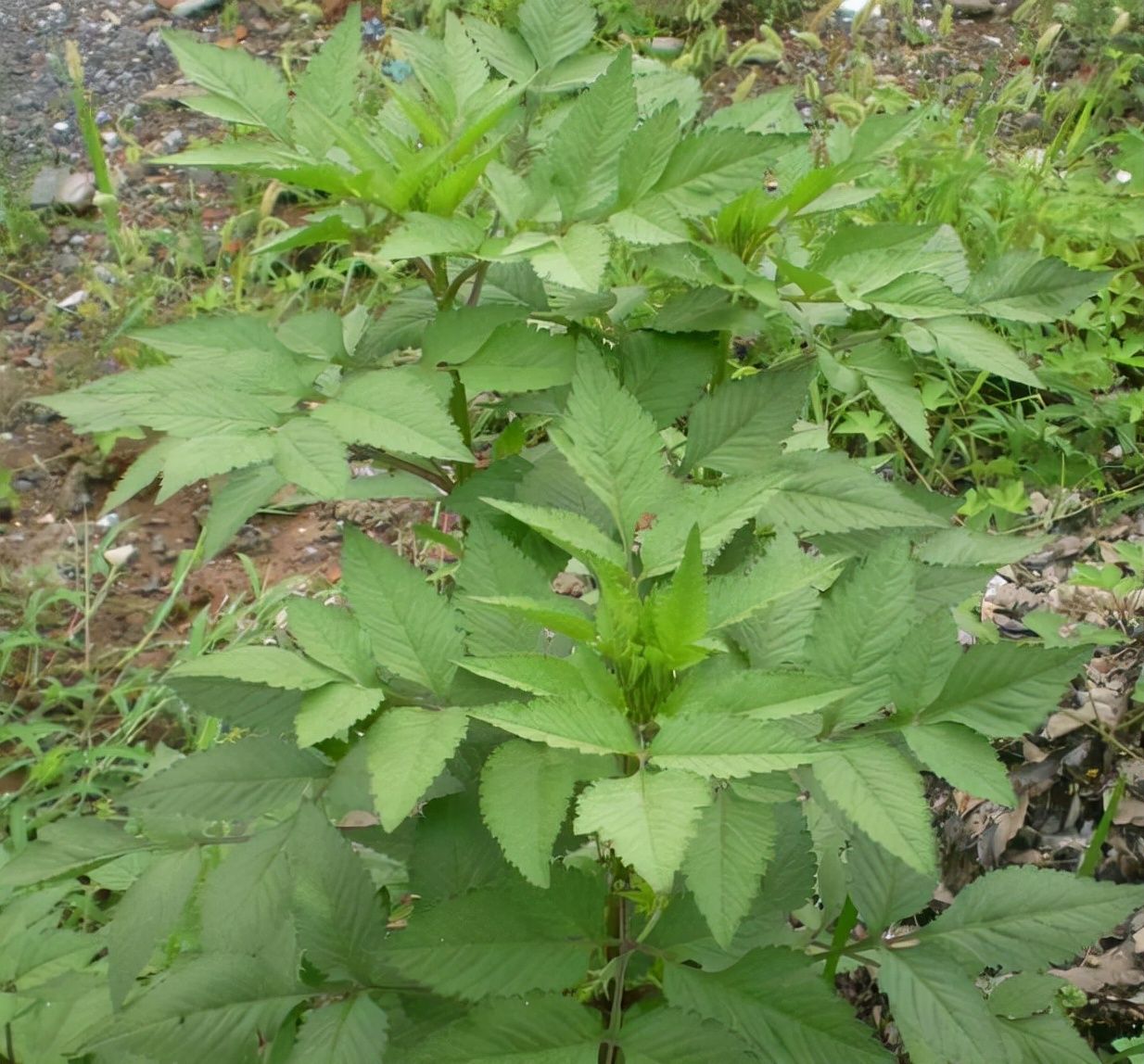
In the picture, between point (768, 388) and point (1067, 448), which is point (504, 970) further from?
point (1067, 448)

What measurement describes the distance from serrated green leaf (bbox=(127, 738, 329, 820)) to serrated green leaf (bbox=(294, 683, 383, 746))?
130 mm

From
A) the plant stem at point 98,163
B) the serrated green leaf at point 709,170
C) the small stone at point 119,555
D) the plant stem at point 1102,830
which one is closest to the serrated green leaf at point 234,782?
the serrated green leaf at point 709,170

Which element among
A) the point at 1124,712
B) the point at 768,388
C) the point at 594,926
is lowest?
the point at 1124,712

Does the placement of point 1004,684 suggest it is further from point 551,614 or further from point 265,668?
point 265,668

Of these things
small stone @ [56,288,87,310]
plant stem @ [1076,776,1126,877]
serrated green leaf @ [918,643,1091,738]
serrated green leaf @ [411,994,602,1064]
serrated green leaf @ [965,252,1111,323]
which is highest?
serrated green leaf @ [965,252,1111,323]

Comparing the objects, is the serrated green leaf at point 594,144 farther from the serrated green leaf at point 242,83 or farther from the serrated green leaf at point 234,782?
the serrated green leaf at point 234,782

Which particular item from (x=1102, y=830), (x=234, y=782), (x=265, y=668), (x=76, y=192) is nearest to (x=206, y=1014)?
(x=234, y=782)

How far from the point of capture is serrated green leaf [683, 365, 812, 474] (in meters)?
1.07

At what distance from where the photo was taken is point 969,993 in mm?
1043

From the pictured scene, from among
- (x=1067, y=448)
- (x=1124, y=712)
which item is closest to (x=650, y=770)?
(x=1124, y=712)

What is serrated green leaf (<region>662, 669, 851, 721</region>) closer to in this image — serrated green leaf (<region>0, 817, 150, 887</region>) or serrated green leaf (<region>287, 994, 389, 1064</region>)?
serrated green leaf (<region>287, 994, 389, 1064</region>)

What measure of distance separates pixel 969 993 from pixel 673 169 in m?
0.75

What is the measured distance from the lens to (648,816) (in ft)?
2.36

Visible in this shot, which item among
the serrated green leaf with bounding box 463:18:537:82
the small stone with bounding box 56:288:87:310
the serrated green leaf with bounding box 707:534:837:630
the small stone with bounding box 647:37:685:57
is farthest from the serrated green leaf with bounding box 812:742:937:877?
the small stone with bounding box 647:37:685:57
